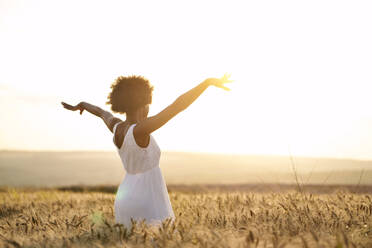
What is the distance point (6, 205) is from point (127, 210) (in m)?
4.11

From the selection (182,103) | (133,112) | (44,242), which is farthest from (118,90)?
(44,242)

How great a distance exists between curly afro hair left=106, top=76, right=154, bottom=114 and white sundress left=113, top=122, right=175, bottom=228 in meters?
0.39

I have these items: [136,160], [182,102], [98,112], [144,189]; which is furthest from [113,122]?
[182,102]

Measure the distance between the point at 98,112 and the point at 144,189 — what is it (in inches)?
53.2

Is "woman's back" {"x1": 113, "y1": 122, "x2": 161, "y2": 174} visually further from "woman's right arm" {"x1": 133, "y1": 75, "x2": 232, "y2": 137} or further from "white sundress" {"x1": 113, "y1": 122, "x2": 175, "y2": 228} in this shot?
"woman's right arm" {"x1": 133, "y1": 75, "x2": 232, "y2": 137}

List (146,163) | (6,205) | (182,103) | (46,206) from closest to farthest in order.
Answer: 1. (182,103)
2. (146,163)
3. (46,206)
4. (6,205)

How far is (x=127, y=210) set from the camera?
4332mm

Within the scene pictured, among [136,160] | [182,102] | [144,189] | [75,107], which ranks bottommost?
[144,189]

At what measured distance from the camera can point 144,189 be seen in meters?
4.30

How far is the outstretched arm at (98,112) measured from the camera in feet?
15.6

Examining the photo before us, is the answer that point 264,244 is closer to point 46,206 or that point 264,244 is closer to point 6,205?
point 46,206

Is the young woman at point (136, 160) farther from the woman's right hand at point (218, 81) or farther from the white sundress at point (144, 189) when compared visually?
the woman's right hand at point (218, 81)

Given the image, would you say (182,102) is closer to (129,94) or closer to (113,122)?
(129,94)

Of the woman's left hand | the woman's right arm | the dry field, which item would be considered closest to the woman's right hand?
the woman's right arm
